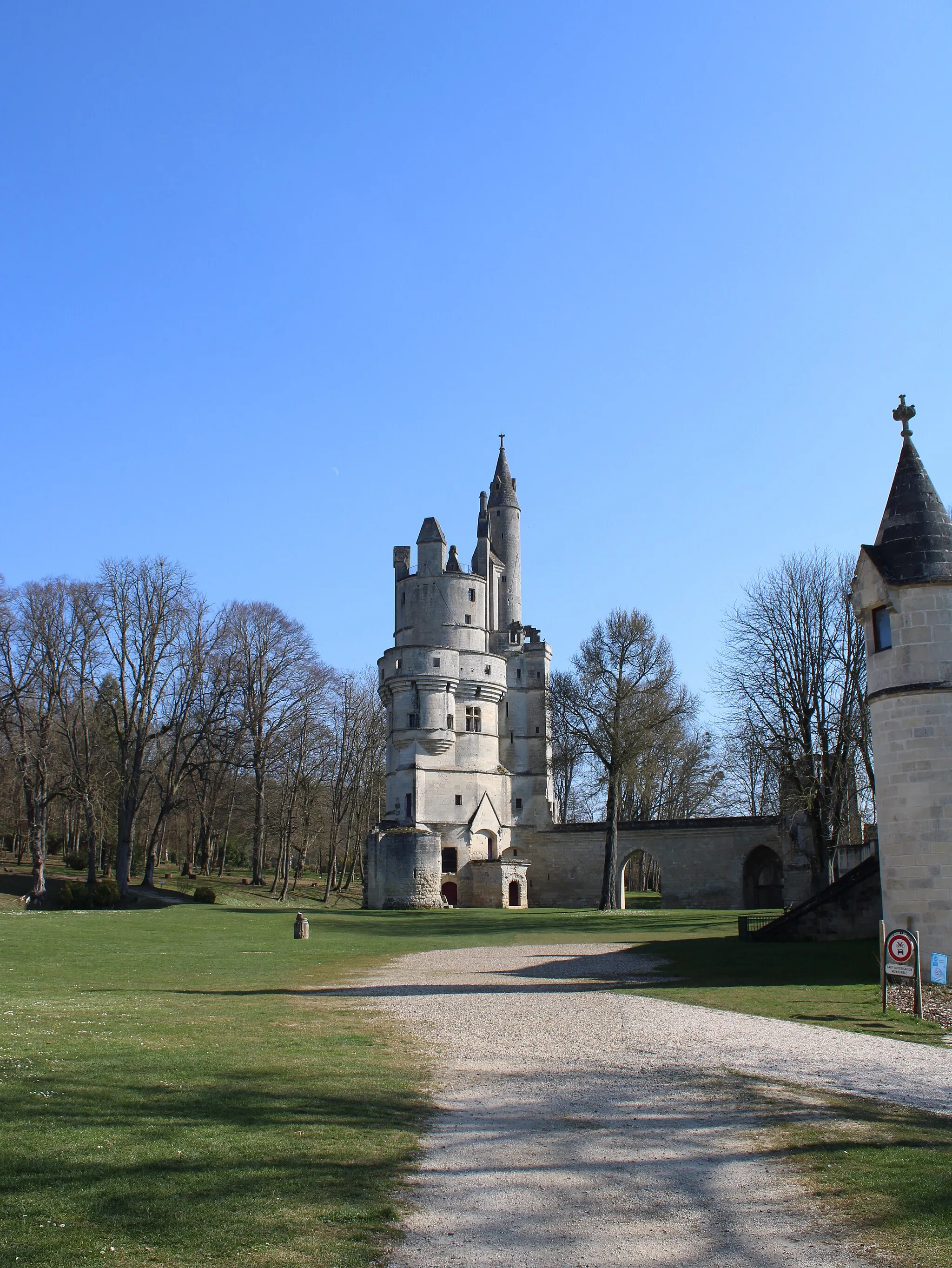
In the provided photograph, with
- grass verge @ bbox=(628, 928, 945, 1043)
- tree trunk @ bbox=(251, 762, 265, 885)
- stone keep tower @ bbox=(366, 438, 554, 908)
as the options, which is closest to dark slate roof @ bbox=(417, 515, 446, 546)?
stone keep tower @ bbox=(366, 438, 554, 908)

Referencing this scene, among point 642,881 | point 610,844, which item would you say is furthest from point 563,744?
point 642,881

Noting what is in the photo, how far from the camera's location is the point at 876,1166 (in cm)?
692

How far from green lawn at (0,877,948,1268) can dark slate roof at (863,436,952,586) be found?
6858 mm

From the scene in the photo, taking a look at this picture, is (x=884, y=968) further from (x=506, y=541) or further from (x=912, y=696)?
(x=506, y=541)

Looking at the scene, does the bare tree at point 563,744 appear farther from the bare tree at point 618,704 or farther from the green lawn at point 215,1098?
the green lawn at point 215,1098

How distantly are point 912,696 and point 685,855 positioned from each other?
38.6 meters

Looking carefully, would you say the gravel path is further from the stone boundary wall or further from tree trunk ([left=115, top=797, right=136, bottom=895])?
the stone boundary wall

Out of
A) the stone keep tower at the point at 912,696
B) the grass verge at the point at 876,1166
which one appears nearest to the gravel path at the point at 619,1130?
the grass verge at the point at 876,1166

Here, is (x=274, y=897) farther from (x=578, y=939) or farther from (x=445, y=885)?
(x=578, y=939)

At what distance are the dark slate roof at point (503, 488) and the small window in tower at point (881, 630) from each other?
51500 mm

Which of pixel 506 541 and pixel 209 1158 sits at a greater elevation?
pixel 506 541

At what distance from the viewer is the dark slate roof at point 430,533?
6150cm

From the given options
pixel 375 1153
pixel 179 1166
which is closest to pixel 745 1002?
pixel 375 1153

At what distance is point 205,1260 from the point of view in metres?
5.10
